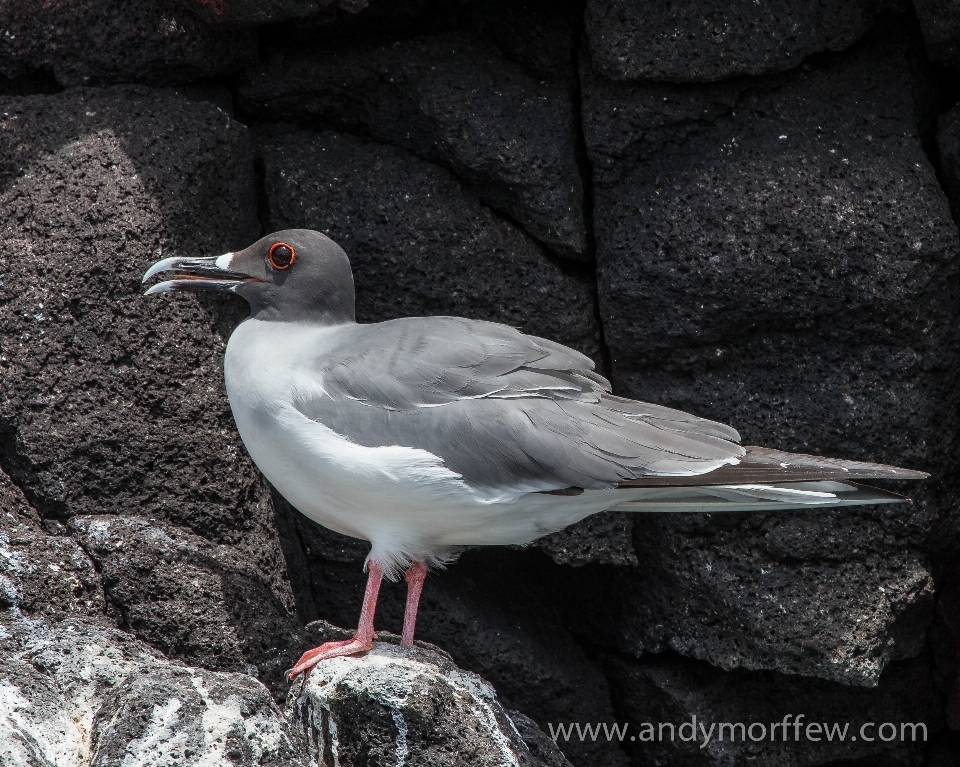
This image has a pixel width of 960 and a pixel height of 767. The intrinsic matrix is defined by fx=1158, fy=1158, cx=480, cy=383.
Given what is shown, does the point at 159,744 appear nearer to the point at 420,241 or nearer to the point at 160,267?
the point at 160,267

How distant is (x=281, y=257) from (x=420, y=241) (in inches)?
35.5

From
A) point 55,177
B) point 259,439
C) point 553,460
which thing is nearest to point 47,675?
point 259,439

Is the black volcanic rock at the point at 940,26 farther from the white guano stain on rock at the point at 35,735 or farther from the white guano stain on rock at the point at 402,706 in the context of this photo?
the white guano stain on rock at the point at 35,735

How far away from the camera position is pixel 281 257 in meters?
4.44

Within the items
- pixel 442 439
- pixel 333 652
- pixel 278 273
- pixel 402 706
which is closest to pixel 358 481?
pixel 442 439

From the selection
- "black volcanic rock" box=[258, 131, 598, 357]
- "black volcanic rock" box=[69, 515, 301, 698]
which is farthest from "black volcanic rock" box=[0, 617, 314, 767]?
"black volcanic rock" box=[258, 131, 598, 357]

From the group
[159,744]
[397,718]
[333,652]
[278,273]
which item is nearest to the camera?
[159,744]

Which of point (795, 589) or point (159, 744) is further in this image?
point (795, 589)

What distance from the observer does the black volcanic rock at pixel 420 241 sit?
5.19m

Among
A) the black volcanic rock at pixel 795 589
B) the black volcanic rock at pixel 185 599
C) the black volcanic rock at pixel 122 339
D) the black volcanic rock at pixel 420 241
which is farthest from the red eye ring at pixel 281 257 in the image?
the black volcanic rock at pixel 795 589

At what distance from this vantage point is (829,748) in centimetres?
545

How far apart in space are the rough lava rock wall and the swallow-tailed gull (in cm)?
68

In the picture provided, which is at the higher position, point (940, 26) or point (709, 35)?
point (940, 26)

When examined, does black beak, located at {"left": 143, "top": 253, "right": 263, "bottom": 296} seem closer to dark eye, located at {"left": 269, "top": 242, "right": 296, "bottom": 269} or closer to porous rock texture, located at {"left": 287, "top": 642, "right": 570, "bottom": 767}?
dark eye, located at {"left": 269, "top": 242, "right": 296, "bottom": 269}
